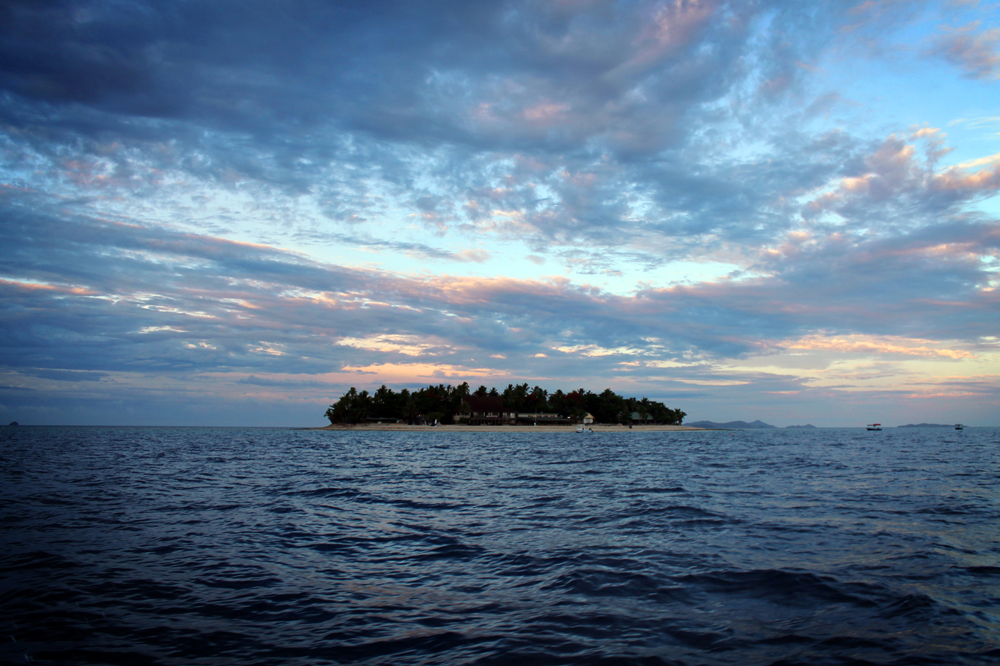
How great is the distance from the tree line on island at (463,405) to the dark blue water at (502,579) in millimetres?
161976

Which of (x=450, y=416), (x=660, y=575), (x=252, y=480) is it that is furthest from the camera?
(x=450, y=416)

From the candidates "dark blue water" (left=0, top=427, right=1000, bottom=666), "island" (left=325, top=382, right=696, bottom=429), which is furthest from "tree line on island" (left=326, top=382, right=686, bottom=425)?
"dark blue water" (left=0, top=427, right=1000, bottom=666)

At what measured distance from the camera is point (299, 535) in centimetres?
1524

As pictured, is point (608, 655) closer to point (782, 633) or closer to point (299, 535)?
point (782, 633)

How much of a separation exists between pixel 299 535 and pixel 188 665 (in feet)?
28.0

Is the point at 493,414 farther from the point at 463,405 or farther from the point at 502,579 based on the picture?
the point at 502,579

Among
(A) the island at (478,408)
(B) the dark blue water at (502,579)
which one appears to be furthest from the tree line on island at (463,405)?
(B) the dark blue water at (502,579)

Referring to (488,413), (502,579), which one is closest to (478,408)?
(488,413)

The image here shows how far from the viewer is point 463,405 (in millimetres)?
183375

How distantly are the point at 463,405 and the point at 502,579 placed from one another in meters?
174

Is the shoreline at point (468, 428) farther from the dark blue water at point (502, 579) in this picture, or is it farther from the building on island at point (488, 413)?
the dark blue water at point (502, 579)

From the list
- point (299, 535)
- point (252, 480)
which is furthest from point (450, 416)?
point (299, 535)

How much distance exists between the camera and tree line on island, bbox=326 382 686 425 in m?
183

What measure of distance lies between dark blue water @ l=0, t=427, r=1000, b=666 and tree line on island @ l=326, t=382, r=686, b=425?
531ft
